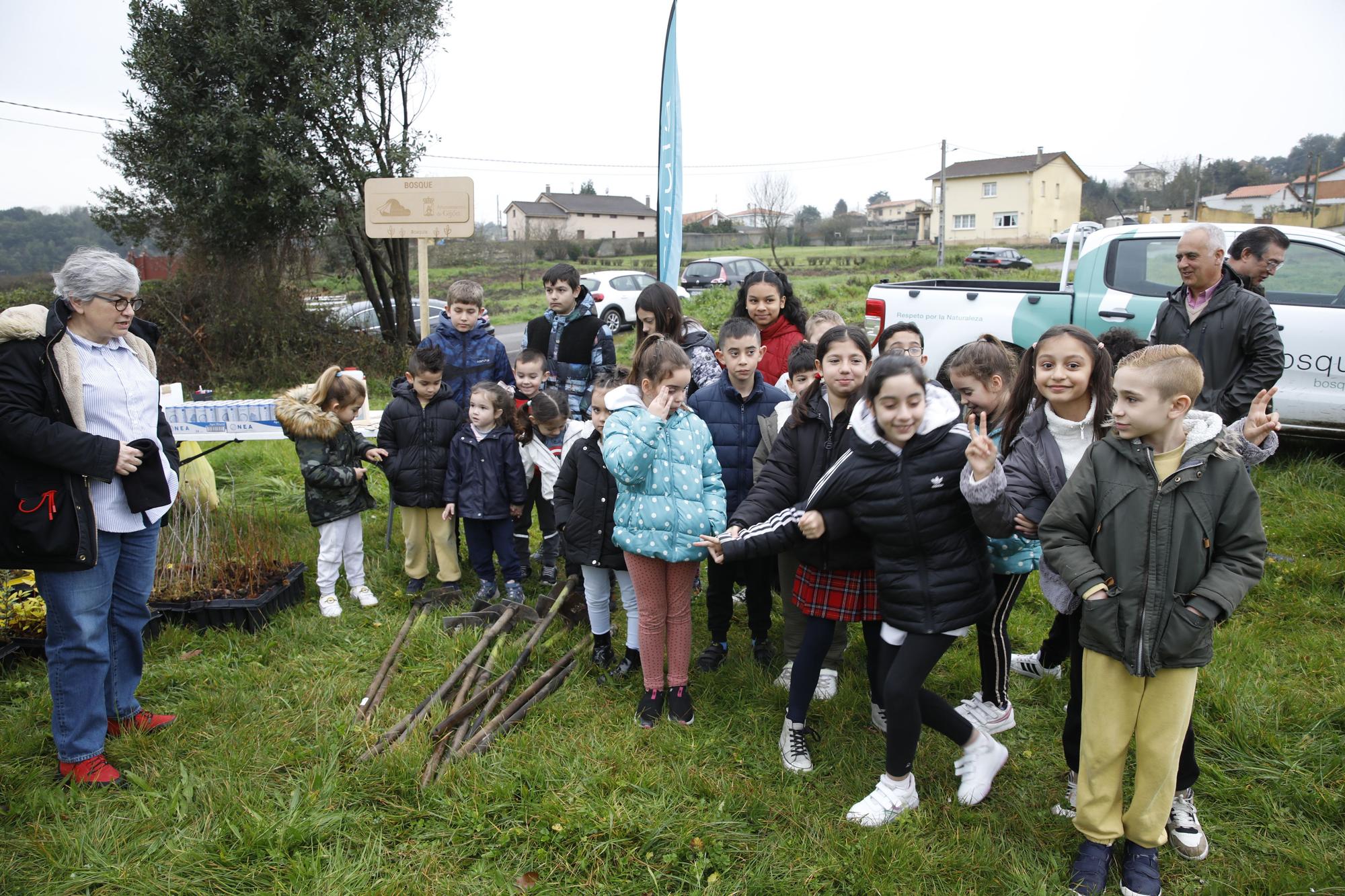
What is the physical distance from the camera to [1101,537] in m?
2.54

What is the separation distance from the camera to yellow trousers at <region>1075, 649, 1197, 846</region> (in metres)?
2.52

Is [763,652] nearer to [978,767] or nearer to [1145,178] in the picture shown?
[978,767]

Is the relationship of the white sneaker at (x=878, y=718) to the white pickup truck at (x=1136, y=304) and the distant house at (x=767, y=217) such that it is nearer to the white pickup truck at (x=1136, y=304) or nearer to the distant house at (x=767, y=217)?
the white pickup truck at (x=1136, y=304)

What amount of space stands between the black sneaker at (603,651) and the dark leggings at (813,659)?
44.0 inches

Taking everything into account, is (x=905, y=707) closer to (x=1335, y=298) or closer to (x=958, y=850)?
(x=958, y=850)

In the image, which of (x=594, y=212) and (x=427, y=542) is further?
(x=594, y=212)

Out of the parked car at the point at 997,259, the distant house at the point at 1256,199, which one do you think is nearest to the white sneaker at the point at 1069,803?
the parked car at the point at 997,259

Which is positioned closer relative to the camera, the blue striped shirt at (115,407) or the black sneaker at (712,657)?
the blue striped shirt at (115,407)

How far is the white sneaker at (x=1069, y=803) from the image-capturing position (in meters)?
2.96

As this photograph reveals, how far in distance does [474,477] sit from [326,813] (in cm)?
213

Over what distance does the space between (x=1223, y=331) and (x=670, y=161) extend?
3.84 m

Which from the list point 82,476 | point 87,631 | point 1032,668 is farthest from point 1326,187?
point 87,631

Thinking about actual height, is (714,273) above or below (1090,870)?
above

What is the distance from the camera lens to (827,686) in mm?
3812
